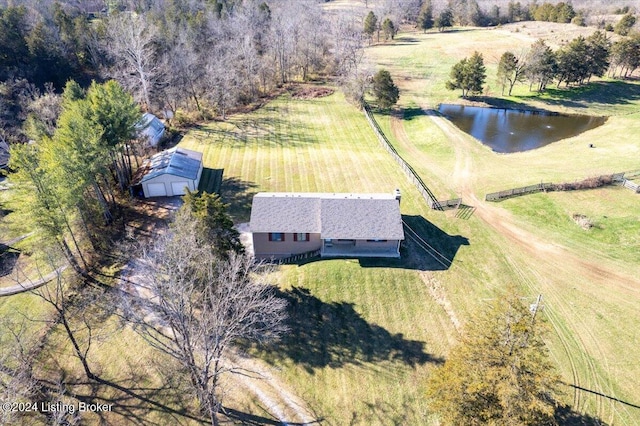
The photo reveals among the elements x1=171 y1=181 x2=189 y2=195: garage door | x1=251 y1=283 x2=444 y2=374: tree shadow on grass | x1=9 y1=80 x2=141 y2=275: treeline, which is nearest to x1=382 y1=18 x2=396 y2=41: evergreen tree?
x1=9 y1=80 x2=141 y2=275: treeline

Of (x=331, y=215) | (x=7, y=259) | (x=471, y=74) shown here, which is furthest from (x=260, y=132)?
(x=471, y=74)

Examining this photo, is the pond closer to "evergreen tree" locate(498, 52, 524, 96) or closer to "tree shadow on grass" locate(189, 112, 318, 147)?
"evergreen tree" locate(498, 52, 524, 96)

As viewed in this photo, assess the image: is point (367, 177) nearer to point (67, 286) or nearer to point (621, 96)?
point (67, 286)

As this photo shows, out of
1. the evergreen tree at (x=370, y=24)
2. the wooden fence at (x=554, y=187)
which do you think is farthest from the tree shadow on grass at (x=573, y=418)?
the evergreen tree at (x=370, y=24)

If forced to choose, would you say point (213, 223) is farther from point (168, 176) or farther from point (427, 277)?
point (168, 176)

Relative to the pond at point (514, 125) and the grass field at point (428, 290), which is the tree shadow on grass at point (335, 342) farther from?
the pond at point (514, 125)
